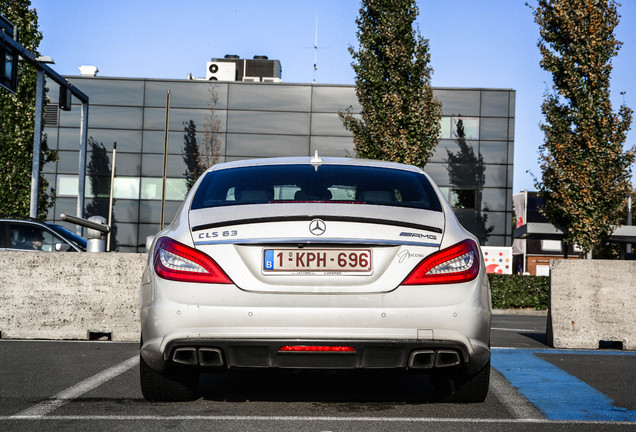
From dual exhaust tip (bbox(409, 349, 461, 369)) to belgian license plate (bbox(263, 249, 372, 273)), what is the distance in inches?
20.9

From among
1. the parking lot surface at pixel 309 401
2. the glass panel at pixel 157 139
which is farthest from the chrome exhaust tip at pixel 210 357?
the glass panel at pixel 157 139

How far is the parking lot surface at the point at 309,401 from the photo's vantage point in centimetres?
463

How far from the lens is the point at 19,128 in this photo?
98.8 feet

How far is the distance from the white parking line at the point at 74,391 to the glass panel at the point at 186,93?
117ft

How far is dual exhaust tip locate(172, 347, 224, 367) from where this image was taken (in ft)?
14.9

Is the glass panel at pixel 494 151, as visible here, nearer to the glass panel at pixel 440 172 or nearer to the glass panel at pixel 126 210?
the glass panel at pixel 440 172

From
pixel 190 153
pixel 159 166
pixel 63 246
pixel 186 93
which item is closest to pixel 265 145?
pixel 190 153

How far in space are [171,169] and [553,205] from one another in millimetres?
19187

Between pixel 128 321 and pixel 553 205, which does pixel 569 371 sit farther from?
pixel 553 205

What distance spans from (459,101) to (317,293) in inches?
1503

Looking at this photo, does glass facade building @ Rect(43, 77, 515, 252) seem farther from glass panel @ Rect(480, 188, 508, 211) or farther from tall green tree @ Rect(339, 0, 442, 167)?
tall green tree @ Rect(339, 0, 442, 167)

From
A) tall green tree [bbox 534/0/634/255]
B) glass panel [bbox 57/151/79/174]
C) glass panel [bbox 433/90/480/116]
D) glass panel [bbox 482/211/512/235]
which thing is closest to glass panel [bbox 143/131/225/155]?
glass panel [bbox 57/151/79/174]

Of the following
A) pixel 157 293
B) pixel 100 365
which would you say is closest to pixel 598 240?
pixel 100 365

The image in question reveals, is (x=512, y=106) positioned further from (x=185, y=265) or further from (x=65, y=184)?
(x=185, y=265)
